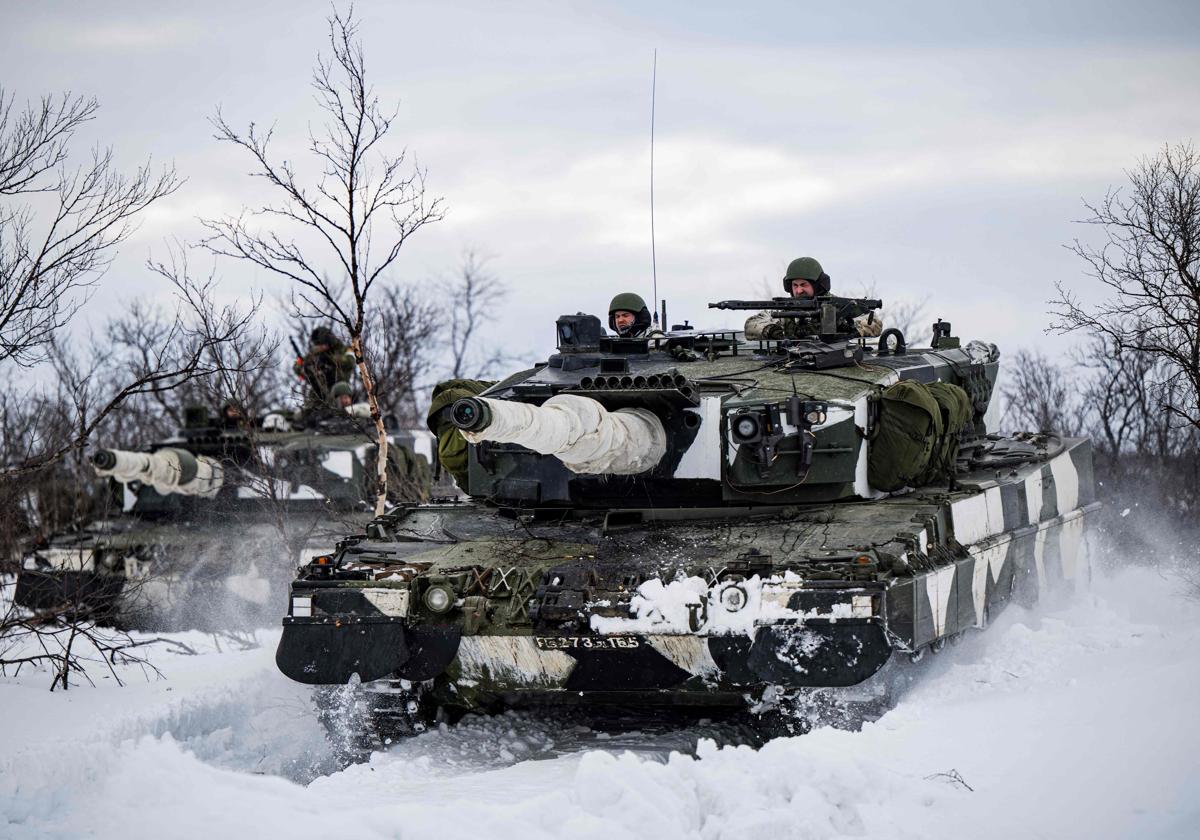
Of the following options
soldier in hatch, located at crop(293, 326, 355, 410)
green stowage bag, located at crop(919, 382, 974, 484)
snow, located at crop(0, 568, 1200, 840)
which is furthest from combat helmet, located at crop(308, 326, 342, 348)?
green stowage bag, located at crop(919, 382, 974, 484)

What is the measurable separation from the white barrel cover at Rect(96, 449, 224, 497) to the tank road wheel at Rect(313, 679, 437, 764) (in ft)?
25.2

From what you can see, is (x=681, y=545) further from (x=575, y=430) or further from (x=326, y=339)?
(x=326, y=339)

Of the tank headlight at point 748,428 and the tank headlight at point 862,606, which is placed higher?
the tank headlight at point 748,428

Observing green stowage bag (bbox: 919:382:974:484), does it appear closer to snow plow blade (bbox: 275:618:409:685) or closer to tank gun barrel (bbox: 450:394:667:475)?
tank gun barrel (bbox: 450:394:667:475)

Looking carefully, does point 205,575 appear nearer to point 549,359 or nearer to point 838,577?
point 549,359

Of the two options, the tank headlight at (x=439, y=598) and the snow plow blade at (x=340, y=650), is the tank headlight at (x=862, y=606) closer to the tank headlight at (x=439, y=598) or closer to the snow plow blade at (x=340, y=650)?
the tank headlight at (x=439, y=598)

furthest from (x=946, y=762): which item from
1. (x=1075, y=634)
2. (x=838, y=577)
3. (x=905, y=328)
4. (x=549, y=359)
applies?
(x=905, y=328)

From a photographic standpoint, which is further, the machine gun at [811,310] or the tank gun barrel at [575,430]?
the machine gun at [811,310]

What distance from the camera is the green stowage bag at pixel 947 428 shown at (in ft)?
37.9

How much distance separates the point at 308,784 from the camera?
891 centimetres

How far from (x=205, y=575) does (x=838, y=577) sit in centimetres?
965

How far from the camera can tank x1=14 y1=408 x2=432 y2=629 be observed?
16438mm

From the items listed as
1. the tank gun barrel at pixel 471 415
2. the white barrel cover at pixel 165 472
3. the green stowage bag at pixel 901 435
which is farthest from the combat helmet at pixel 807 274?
the white barrel cover at pixel 165 472

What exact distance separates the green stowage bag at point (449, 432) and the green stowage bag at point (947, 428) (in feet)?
11.6
